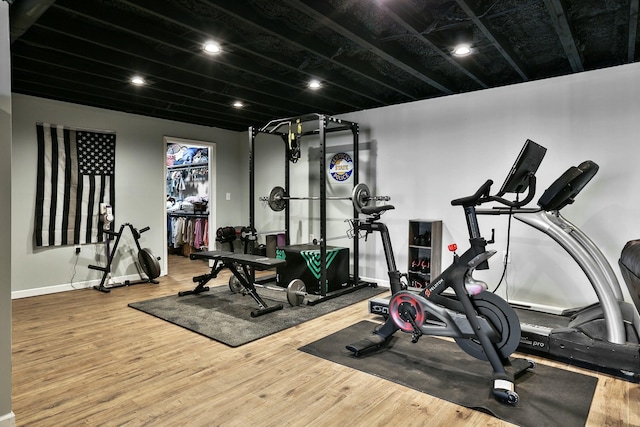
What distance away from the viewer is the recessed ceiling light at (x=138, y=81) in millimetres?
4073

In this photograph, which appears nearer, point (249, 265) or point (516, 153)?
point (249, 265)

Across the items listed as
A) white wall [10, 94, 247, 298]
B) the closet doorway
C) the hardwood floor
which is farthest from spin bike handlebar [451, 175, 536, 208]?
the closet doorway

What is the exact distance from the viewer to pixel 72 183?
5156 millimetres

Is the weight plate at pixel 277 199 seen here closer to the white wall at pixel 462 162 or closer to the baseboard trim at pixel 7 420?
the white wall at pixel 462 162

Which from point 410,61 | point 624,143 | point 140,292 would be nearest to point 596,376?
point 624,143

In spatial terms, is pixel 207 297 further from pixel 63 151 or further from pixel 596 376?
pixel 596 376

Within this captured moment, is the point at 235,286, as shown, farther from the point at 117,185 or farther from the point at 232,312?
the point at 117,185

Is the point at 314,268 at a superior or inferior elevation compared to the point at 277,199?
inferior

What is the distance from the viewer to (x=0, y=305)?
6.23 feet

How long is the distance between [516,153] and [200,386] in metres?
3.88

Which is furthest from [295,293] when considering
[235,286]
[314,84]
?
[314,84]

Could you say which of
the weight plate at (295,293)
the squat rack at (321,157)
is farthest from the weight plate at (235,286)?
the weight plate at (295,293)

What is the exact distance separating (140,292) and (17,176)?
6.62 feet

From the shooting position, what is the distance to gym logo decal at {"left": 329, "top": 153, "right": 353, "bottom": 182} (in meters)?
5.64
